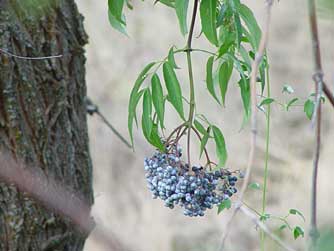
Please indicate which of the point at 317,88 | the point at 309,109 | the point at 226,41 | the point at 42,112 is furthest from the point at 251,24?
the point at 42,112

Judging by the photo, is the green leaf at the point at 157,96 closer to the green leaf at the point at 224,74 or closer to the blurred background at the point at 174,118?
the green leaf at the point at 224,74

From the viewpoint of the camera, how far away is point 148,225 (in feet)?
12.1

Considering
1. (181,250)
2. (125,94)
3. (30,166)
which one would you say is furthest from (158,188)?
(125,94)

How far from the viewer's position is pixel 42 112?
1.15 meters

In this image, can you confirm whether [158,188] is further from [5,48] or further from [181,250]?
[181,250]

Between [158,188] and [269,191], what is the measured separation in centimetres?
285

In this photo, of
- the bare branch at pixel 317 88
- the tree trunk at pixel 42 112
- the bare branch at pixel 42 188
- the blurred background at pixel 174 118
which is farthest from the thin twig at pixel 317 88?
the blurred background at pixel 174 118

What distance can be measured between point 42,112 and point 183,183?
0.43 m

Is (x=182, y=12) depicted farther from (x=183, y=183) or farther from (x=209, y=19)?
(x=183, y=183)

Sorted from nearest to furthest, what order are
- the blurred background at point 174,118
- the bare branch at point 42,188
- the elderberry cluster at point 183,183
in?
the elderberry cluster at point 183,183 < the bare branch at point 42,188 < the blurred background at point 174,118

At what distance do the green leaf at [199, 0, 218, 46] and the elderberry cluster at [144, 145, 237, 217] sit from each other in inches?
5.1

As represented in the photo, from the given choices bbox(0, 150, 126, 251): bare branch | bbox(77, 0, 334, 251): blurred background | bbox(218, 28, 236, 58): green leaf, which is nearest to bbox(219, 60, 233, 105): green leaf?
bbox(218, 28, 236, 58): green leaf

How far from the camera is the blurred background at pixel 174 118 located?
357cm

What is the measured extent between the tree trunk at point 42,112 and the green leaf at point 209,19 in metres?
0.30
